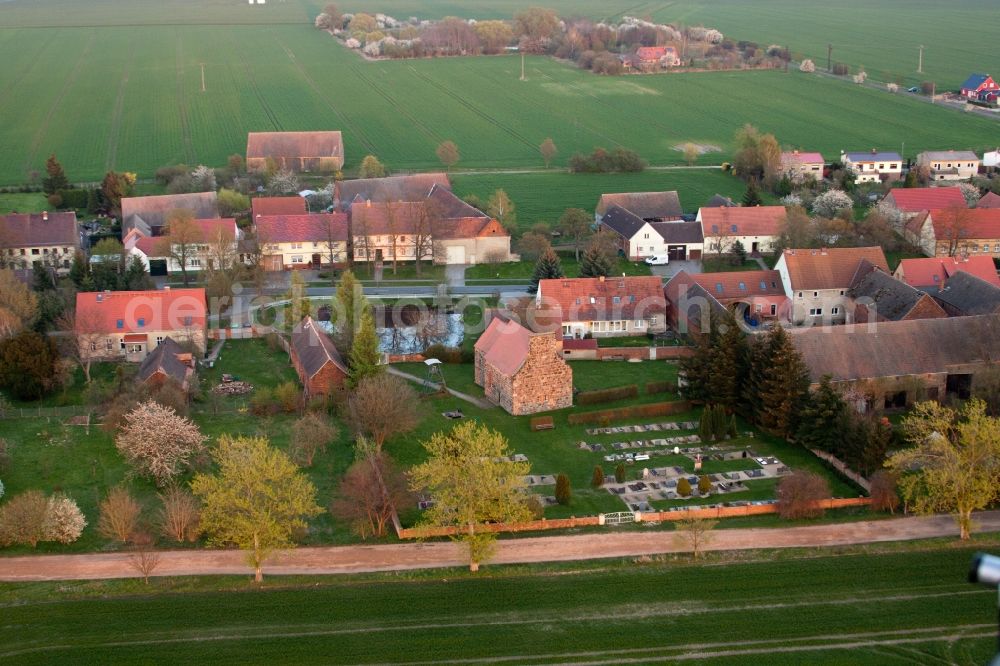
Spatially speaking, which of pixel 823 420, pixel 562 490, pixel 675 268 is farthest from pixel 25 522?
pixel 675 268

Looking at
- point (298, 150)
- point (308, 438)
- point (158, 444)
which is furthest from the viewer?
point (298, 150)

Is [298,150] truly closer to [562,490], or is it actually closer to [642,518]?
[562,490]

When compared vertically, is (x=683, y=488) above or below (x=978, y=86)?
below

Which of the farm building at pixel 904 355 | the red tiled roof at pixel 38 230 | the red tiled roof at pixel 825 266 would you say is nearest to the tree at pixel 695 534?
the farm building at pixel 904 355

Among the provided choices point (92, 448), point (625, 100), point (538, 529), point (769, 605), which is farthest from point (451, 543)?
point (625, 100)

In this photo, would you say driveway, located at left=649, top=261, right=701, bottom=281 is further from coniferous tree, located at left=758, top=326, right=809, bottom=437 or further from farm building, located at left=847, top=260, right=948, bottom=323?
coniferous tree, located at left=758, top=326, right=809, bottom=437
